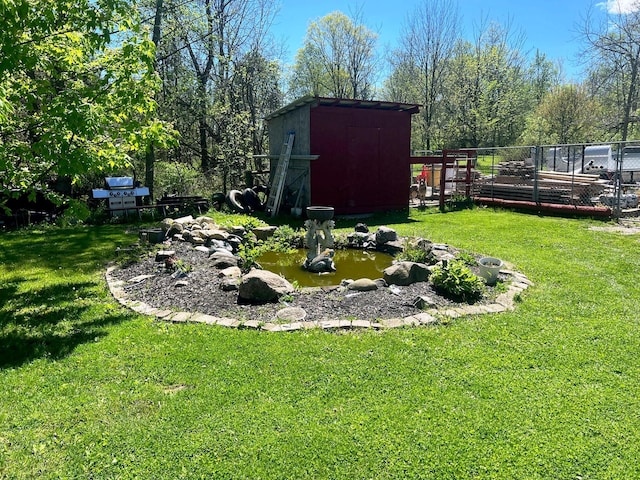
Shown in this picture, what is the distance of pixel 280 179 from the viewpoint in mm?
10875

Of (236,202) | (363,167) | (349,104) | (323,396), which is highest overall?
(349,104)

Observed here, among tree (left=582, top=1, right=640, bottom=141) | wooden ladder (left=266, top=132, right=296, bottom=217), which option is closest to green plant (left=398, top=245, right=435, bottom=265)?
wooden ladder (left=266, top=132, right=296, bottom=217)

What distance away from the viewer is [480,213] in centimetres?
1136

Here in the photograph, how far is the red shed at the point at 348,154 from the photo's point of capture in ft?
34.3

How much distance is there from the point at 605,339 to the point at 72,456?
153 inches

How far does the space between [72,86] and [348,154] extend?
→ 22.8ft

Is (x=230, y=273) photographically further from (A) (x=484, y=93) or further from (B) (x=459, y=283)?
(A) (x=484, y=93)

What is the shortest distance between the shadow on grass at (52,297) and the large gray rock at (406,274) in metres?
2.88

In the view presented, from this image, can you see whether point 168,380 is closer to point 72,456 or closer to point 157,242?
point 72,456

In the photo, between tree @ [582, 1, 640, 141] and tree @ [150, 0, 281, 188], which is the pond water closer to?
tree @ [150, 0, 281, 188]

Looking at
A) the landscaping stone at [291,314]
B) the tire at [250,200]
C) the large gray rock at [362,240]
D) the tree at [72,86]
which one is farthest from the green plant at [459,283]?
the tire at [250,200]

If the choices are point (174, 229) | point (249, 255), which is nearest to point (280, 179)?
point (174, 229)

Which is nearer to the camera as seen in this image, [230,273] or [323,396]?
[323,396]

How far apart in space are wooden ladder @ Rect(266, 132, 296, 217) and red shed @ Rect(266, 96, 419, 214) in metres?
0.19
